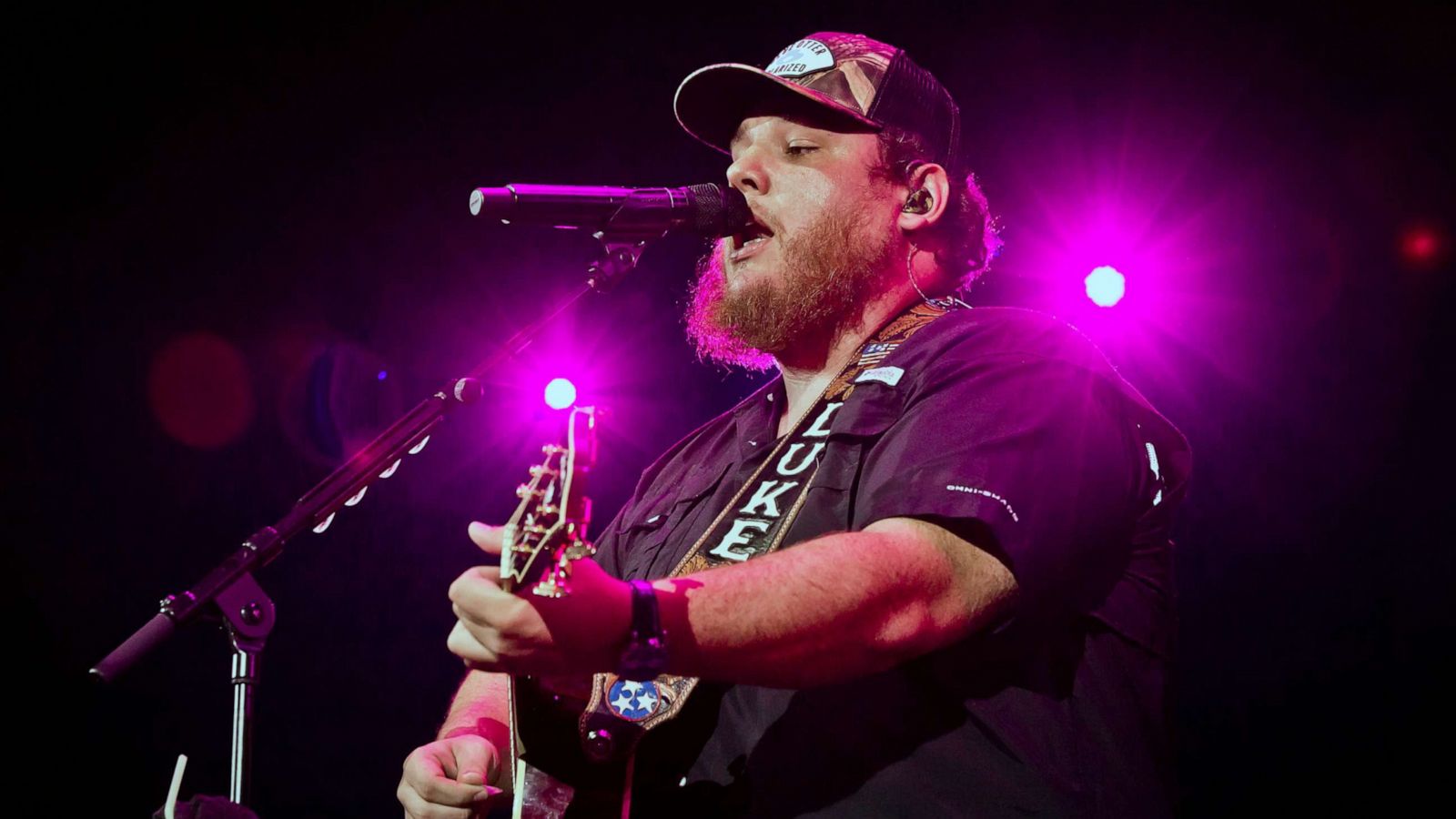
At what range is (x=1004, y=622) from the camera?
1.64 m

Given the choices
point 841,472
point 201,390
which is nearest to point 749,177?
point 841,472

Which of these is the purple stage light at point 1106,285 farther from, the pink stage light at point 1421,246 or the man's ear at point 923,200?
the man's ear at point 923,200

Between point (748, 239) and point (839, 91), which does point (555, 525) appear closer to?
point (748, 239)

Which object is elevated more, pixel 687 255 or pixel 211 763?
pixel 687 255

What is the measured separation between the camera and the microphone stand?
7.78 ft

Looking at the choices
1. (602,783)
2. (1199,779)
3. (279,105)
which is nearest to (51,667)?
(279,105)

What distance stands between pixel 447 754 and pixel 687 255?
4009 millimetres

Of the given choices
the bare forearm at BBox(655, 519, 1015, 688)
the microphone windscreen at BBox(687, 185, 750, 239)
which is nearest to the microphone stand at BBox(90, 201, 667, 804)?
the microphone windscreen at BBox(687, 185, 750, 239)

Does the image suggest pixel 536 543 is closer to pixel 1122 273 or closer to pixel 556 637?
pixel 556 637

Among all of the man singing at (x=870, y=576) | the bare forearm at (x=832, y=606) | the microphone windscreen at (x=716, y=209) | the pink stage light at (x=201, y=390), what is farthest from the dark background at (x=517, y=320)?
the bare forearm at (x=832, y=606)

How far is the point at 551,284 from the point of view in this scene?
5695 millimetres

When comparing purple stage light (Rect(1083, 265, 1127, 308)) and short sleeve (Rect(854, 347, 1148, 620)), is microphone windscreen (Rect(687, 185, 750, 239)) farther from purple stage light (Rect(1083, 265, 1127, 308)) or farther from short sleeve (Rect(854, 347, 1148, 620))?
purple stage light (Rect(1083, 265, 1127, 308))

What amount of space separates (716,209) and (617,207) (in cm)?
30

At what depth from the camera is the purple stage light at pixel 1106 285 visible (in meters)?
4.81
